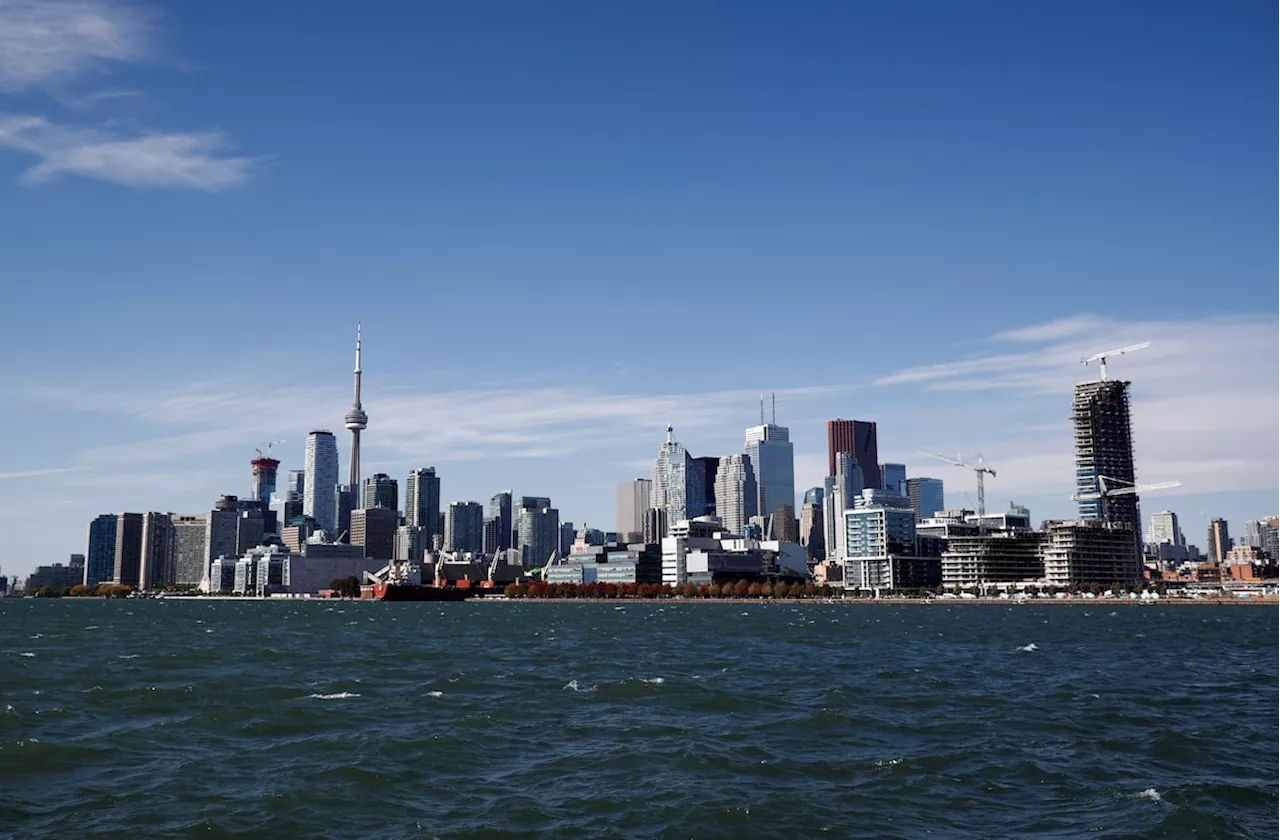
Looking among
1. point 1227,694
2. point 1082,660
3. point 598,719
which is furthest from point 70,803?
point 1082,660

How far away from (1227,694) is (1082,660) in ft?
92.8

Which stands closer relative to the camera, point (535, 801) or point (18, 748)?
point (535, 801)

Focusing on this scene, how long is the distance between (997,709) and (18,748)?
4710 centimetres

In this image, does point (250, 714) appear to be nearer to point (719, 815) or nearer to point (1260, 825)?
point (719, 815)

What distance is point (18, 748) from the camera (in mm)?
47812

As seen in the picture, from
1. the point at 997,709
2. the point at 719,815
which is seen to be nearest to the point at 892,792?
the point at 719,815

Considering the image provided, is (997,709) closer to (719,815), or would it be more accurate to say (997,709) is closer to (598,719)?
(598,719)

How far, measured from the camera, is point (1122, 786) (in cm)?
4238

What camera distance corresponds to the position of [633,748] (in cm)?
4953

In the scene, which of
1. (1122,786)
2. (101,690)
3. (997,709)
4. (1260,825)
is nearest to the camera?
(1260,825)

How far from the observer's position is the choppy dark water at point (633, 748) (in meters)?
37.1

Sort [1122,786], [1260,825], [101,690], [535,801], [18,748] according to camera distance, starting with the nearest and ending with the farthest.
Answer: [1260,825]
[535,801]
[1122,786]
[18,748]
[101,690]

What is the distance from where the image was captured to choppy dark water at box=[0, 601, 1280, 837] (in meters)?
37.1

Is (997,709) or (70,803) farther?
(997,709)
